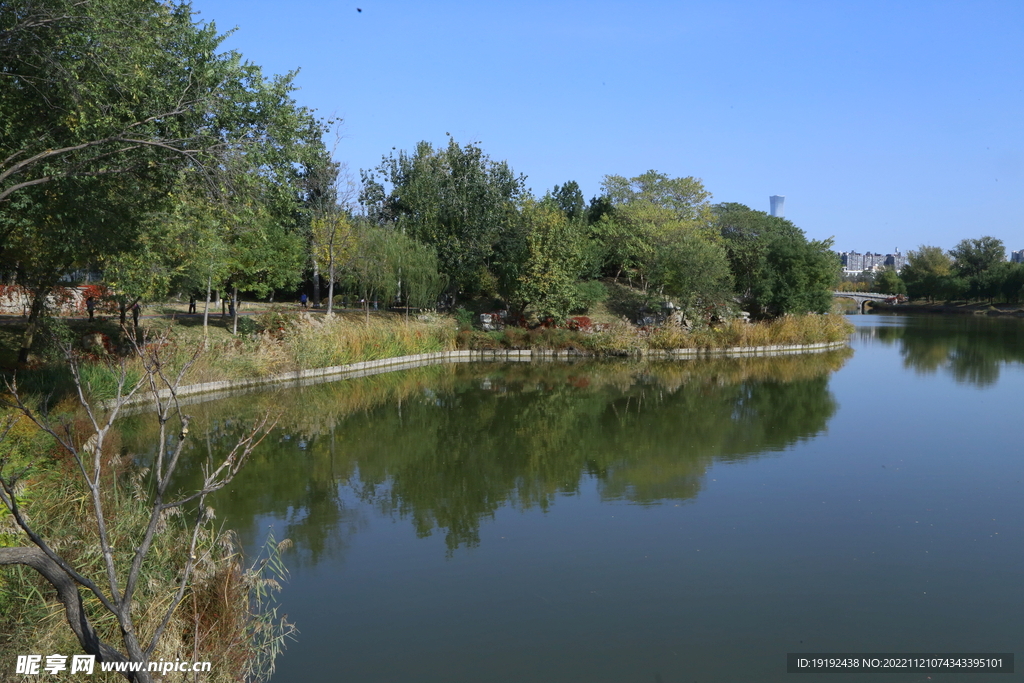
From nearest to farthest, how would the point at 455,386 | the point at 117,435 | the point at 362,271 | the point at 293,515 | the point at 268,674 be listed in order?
the point at 268,674
the point at 293,515
the point at 117,435
the point at 455,386
the point at 362,271

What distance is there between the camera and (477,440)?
1252 centimetres

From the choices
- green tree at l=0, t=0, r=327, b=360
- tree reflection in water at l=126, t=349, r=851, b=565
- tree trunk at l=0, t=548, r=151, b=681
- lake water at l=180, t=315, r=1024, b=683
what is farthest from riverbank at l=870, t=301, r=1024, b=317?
tree trunk at l=0, t=548, r=151, b=681

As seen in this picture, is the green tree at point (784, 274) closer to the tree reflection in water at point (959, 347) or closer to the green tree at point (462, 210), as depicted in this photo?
the tree reflection in water at point (959, 347)

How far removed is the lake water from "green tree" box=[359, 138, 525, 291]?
44.2 ft

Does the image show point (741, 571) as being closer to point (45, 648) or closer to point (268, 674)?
point (268, 674)

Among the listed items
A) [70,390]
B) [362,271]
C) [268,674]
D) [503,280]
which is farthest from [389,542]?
[503,280]

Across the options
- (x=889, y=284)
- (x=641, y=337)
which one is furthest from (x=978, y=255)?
(x=641, y=337)

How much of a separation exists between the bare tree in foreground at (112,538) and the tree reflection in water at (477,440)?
4.04ft

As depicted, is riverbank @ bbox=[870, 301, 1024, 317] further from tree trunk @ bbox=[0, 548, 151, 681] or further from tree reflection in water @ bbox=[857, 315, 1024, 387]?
tree trunk @ bbox=[0, 548, 151, 681]

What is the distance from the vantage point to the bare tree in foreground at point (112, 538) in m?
3.00

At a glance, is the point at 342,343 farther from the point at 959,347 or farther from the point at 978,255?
the point at 978,255

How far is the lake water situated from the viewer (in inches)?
221

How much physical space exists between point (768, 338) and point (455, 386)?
46.2 feet

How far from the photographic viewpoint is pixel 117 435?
9758 millimetres
